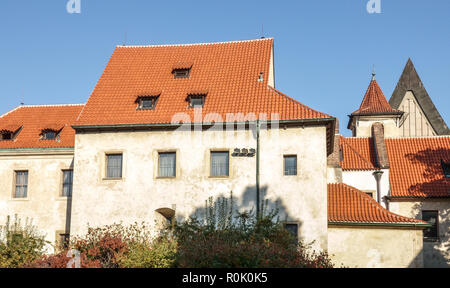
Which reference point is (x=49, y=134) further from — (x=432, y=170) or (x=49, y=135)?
(x=432, y=170)

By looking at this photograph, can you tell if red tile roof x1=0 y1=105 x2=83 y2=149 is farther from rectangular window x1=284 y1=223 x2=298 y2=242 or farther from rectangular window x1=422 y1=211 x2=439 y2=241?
rectangular window x1=422 y1=211 x2=439 y2=241

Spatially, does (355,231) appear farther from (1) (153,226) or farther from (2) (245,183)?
(1) (153,226)

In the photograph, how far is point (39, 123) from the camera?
1160 inches

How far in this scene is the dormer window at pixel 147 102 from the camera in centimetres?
2531

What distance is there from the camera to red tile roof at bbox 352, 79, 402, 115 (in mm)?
43719

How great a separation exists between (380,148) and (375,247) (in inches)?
512

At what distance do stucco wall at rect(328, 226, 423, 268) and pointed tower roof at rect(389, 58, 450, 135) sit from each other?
2912cm

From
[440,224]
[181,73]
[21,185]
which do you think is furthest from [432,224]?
[21,185]

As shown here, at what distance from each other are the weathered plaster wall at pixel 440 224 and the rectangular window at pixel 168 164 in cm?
1535

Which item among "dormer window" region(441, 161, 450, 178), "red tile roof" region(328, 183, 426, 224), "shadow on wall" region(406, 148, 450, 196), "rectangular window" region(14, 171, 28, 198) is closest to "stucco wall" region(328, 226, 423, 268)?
"red tile roof" region(328, 183, 426, 224)

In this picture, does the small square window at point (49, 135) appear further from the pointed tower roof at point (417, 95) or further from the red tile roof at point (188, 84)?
the pointed tower roof at point (417, 95)

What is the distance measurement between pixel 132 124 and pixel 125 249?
22.3ft

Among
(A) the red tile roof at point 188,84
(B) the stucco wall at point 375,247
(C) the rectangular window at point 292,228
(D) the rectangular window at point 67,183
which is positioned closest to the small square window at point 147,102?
(A) the red tile roof at point 188,84

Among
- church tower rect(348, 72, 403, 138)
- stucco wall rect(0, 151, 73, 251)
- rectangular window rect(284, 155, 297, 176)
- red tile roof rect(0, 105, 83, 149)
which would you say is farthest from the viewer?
church tower rect(348, 72, 403, 138)
